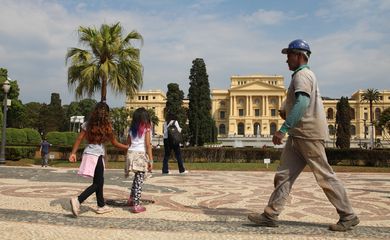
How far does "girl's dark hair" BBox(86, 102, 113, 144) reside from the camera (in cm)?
525

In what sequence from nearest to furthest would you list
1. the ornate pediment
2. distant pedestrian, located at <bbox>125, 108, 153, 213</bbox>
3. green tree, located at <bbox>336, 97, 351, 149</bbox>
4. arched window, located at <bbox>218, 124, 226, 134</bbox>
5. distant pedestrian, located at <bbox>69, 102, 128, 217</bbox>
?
distant pedestrian, located at <bbox>69, 102, 128, 217</bbox>
distant pedestrian, located at <bbox>125, 108, 153, 213</bbox>
green tree, located at <bbox>336, 97, 351, 149</bbox>
the ornate pediment
arched window, located at <bbox>218, 124, 226, 134</bbox>

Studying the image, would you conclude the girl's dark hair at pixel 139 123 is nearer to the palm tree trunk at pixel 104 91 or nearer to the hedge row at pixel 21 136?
the palm tree trunk at pixel 104 91

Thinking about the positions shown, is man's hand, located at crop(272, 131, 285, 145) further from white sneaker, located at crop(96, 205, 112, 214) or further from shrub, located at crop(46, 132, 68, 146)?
shrub, located at crop(46, 132, 68, 146)

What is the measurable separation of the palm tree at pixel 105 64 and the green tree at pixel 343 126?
33457 millimetres

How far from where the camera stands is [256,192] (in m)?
8.13

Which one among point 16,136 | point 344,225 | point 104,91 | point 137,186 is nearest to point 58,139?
point 16,136

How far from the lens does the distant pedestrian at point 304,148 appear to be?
4.21m

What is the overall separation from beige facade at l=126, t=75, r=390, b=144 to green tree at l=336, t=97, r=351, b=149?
4823cm

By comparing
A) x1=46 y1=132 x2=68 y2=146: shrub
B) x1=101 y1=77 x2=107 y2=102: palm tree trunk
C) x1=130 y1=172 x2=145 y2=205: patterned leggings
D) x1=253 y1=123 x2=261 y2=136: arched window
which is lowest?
x1=130 y1=172 x2=145 y2=205: patterned leggings

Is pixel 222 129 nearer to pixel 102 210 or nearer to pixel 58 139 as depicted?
pixel 58 139

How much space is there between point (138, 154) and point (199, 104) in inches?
1595

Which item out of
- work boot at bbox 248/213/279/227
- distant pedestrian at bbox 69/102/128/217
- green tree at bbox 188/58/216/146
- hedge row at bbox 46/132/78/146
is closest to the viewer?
work boot at bbox 248/213/279/227

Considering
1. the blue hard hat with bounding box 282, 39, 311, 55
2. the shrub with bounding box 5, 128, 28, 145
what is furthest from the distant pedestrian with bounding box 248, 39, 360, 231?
the shrub with bounding box 5, 128, 28, 145

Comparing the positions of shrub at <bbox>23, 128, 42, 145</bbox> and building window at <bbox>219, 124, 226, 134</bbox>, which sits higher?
building window at <bbox>219, 124, 226, 134</bbox>
